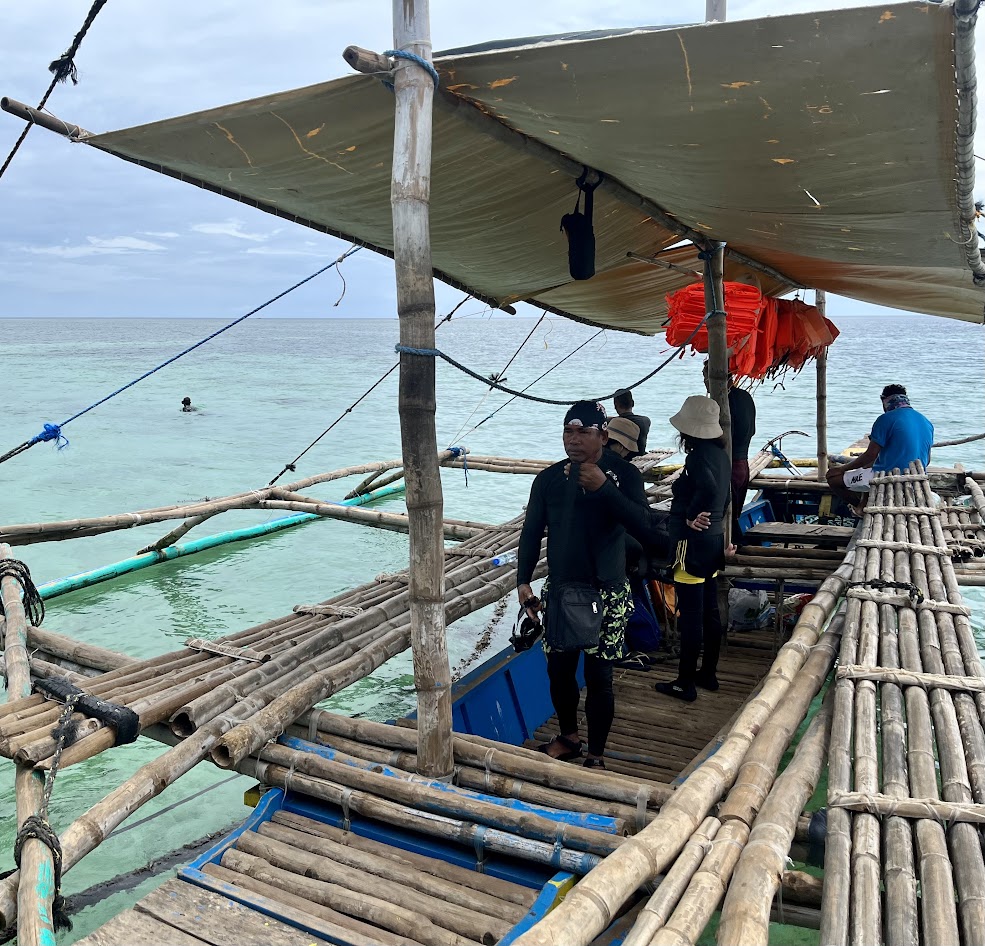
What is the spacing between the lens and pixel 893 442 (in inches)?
272

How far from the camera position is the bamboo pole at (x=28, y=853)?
2.02 m

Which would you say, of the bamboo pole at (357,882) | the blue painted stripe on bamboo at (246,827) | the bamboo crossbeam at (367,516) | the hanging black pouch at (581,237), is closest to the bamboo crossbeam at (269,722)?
the blue painted stripe on bamboo at (246,827)

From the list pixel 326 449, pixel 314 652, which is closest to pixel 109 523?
pixel 314 652

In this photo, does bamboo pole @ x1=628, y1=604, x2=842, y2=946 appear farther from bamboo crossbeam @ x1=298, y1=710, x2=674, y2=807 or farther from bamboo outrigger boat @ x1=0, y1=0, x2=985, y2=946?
bamboo crossbeam @ x1=298, y1=710, x2=674, y2=807

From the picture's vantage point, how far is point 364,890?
7.90 feet

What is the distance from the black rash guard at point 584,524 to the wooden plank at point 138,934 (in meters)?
1.92

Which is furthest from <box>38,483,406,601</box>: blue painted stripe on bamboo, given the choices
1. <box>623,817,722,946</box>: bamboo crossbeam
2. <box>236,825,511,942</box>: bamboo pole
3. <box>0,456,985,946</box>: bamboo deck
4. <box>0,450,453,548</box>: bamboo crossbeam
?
<box>623,817,722,946</box>: bamboo crossbeam

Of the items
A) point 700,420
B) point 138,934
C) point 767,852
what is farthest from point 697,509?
point 138,934

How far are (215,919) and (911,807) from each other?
1.89m

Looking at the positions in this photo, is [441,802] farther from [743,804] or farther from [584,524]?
[584,524]

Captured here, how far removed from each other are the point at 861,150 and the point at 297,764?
287 cm

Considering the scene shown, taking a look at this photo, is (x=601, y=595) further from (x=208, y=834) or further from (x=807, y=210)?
(x=208, y=834)

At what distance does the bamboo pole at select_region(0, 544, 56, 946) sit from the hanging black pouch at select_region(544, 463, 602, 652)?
197cm

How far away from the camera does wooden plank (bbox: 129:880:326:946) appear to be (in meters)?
2.19
